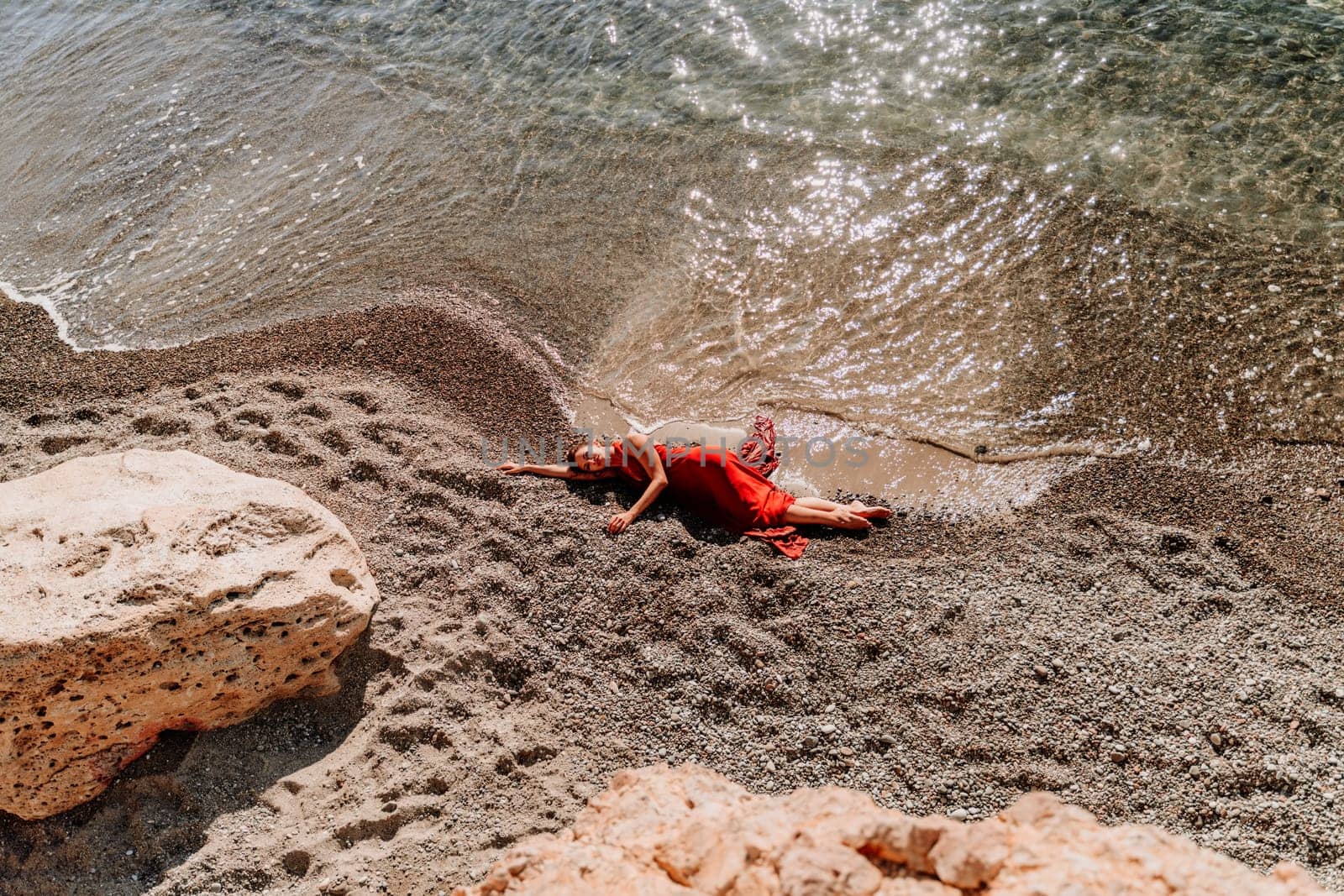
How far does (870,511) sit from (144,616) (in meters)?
5.38

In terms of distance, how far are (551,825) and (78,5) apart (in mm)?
20467

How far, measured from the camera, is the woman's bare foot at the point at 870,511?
6859 mm

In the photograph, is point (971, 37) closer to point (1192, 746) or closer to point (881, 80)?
point (881, 80)

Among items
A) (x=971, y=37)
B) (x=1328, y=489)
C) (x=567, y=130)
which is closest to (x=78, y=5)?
(x=567, y=130)

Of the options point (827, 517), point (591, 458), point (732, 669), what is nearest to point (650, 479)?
point (591, 458)

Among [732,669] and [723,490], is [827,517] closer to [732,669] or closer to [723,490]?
[723,490]

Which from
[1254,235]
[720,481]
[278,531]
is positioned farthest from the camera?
[1254,235]

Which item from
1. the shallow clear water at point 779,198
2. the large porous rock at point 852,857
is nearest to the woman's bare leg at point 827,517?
the shallow clear water at point 779,198

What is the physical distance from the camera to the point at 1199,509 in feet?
21.5

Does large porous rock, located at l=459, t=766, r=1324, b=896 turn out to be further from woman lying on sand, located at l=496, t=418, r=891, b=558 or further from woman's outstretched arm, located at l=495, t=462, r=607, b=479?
woman's outstretched arm, located at l=495, t=462, r=607, b=479

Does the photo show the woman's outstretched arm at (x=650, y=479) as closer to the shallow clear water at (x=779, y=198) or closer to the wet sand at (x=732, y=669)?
the wet sand at (x=732, y=669)

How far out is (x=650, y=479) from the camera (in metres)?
7.24

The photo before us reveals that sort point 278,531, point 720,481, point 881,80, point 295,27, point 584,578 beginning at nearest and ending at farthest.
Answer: point 278,531 → point 584,578 → point 720,481 → point 881,80 → point 295,27

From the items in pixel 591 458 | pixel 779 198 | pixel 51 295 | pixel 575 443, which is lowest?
pixel 575 443
